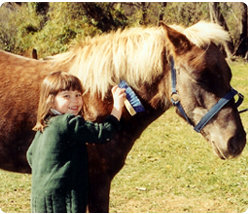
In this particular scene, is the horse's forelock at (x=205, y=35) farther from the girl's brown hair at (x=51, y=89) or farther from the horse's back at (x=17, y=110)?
the horse's back at (x=17, y=110)

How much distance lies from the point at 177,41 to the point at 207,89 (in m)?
0.40

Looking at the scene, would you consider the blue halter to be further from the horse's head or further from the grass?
the grass

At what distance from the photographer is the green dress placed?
1.92 meters

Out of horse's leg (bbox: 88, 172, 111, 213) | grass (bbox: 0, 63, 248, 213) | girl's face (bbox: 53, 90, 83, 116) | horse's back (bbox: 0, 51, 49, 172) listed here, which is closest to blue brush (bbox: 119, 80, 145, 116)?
girl's face (bbox: 53, 90, 83, 116)

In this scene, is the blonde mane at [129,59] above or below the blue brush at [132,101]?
above

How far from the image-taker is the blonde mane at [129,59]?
7.66 ft

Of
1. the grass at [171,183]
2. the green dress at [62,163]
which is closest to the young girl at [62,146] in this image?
the green dress at [62,163]

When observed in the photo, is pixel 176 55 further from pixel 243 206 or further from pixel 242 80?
pixel 242 80

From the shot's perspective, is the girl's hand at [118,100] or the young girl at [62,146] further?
the girl's hand at [118,100]

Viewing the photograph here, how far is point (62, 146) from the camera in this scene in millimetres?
1933

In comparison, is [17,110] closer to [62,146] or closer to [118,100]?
[62,146]

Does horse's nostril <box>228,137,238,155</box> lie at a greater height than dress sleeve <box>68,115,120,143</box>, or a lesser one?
lesser

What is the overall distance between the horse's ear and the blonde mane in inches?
3.2

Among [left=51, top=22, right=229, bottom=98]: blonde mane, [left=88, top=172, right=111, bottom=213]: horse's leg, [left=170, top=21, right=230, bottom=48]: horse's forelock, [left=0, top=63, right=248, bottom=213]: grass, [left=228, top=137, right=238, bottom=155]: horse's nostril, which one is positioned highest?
[left=170, top=21, right=230, bottom=48]: horse's forelock
